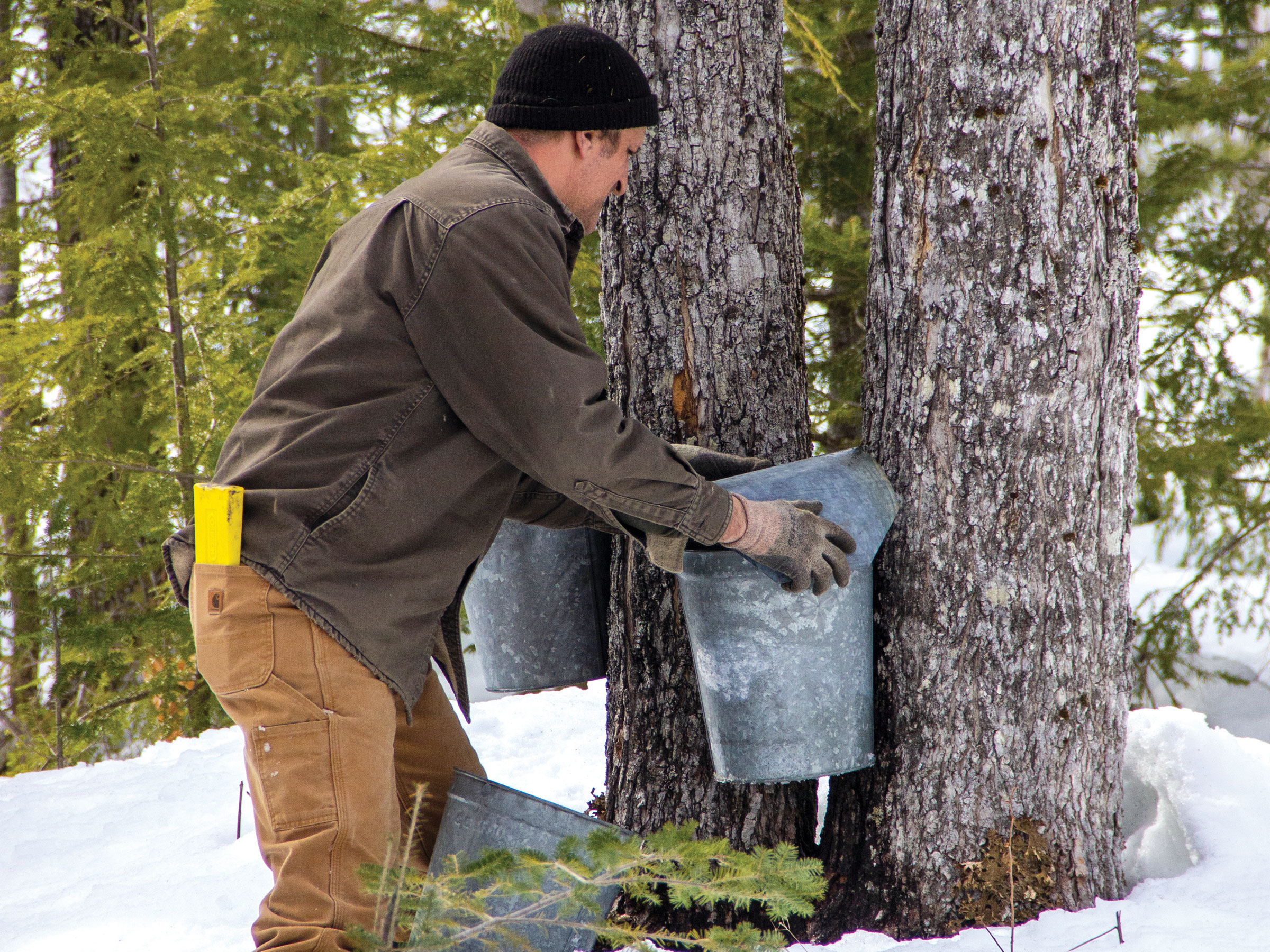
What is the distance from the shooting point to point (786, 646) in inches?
70.6

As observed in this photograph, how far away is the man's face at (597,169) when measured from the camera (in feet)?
5.86

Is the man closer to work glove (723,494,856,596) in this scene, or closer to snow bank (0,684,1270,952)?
work glove (723,494,856,596)

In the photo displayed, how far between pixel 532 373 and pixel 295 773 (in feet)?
2.56

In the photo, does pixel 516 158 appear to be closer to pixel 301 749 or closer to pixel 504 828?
pixel 301 749

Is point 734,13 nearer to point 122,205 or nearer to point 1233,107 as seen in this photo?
point 1233,107

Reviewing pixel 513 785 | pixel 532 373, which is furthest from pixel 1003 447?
pixel 513 785

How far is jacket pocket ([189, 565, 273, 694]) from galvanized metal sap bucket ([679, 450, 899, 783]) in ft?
2.60

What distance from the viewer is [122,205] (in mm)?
4746

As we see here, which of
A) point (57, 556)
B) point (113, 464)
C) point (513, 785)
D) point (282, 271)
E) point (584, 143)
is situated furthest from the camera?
point (282, 271)

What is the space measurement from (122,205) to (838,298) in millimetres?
3745

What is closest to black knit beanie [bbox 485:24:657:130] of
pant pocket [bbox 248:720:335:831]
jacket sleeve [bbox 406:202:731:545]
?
jacket sleeve [bbox 406:202:731:545]

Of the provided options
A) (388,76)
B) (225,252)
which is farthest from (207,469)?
(388,76)

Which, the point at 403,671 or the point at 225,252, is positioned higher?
the point at 225,252

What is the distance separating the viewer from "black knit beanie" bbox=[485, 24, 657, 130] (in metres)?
1.71
